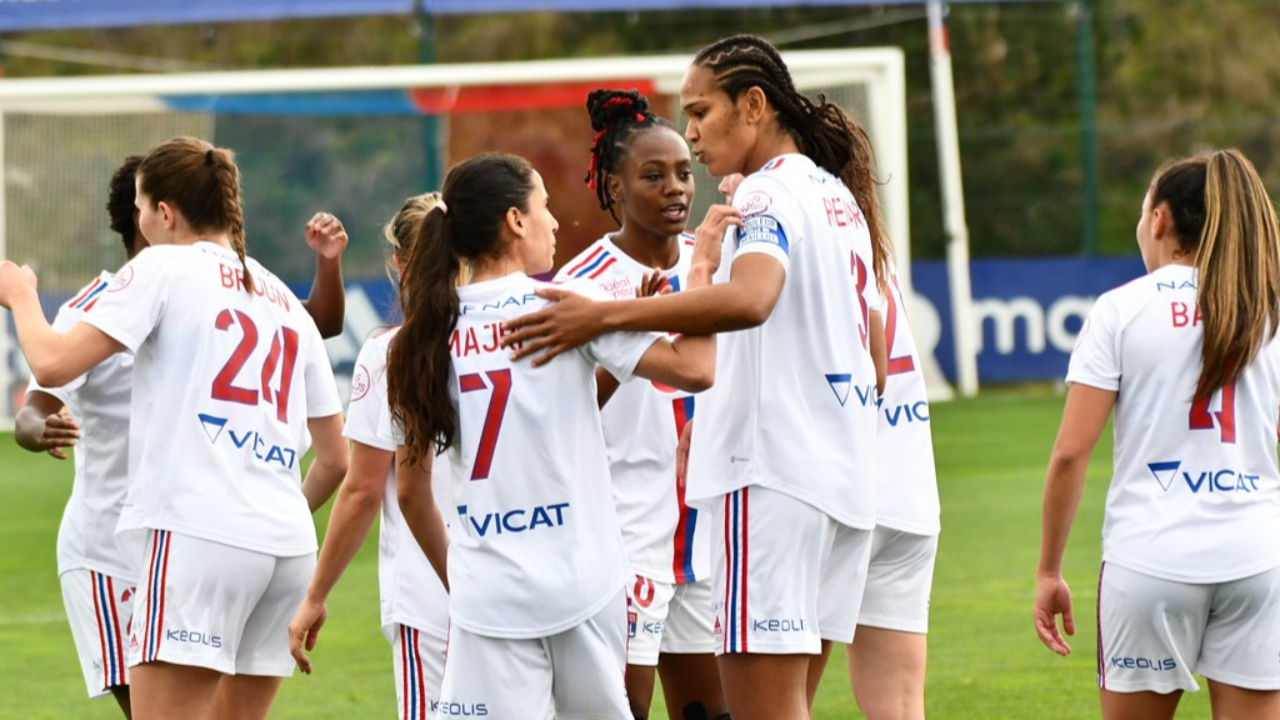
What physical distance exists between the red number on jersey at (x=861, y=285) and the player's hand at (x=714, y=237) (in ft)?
1.09

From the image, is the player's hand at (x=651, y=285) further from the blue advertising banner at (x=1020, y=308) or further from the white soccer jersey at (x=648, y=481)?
the blue advertising banner at (x=1020, y=308)

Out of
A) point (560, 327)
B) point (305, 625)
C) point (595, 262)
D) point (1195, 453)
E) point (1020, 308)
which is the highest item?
point (1020, 308)

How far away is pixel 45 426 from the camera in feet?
16.2

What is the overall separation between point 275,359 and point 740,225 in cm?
134

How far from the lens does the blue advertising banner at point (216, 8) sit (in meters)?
20.7

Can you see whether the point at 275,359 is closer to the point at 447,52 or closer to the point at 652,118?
the point at 652,118

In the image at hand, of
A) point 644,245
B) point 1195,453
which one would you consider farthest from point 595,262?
point 1195,453

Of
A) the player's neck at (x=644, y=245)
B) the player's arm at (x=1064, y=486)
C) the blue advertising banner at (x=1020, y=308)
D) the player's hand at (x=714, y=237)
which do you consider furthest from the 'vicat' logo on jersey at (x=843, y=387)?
the blue advertising banner at (x=1020, y=308)

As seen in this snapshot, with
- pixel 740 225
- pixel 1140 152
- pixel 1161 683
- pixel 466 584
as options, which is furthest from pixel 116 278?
pixel 1140 152

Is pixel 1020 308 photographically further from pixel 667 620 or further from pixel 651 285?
pixel 651 285

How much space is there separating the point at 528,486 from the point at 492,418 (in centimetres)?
16

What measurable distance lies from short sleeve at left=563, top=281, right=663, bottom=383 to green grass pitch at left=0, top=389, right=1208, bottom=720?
11.4 feet

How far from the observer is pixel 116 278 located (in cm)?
453

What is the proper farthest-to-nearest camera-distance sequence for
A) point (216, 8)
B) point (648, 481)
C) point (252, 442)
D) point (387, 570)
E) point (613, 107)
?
point (216, 8) < point (613, 107) < point (648, 481) < point (387, 570) < point (252, 442)
